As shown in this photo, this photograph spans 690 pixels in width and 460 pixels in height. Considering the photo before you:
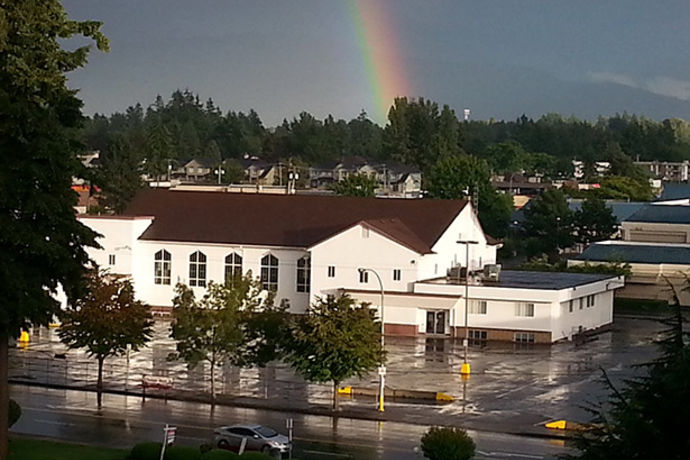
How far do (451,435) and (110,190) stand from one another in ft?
274

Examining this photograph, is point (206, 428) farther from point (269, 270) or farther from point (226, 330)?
point (269, 270)

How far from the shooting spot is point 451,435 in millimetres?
29516

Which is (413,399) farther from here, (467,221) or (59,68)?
(467,221)

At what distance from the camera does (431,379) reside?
45.1 metres

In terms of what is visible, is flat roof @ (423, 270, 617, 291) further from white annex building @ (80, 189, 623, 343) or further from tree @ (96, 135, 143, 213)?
tree @ (96, 135, 143, 213)

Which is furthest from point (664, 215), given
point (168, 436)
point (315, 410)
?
point (168, 436)

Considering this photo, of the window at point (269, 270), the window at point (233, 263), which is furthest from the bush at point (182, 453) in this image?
the window at point (233, 263)

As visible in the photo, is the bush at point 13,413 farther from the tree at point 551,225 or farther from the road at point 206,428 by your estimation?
the tree at point 551,225

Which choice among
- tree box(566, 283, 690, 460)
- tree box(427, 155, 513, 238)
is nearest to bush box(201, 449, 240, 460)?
tree box(566, 283, 690, 460)

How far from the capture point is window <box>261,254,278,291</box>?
64.1 meters

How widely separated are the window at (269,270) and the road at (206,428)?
23744mm

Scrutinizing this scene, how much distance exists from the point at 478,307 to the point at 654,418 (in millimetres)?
44693

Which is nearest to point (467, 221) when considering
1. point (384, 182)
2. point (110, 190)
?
point (110, 190)

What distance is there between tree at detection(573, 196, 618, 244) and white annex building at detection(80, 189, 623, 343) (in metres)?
25.0
